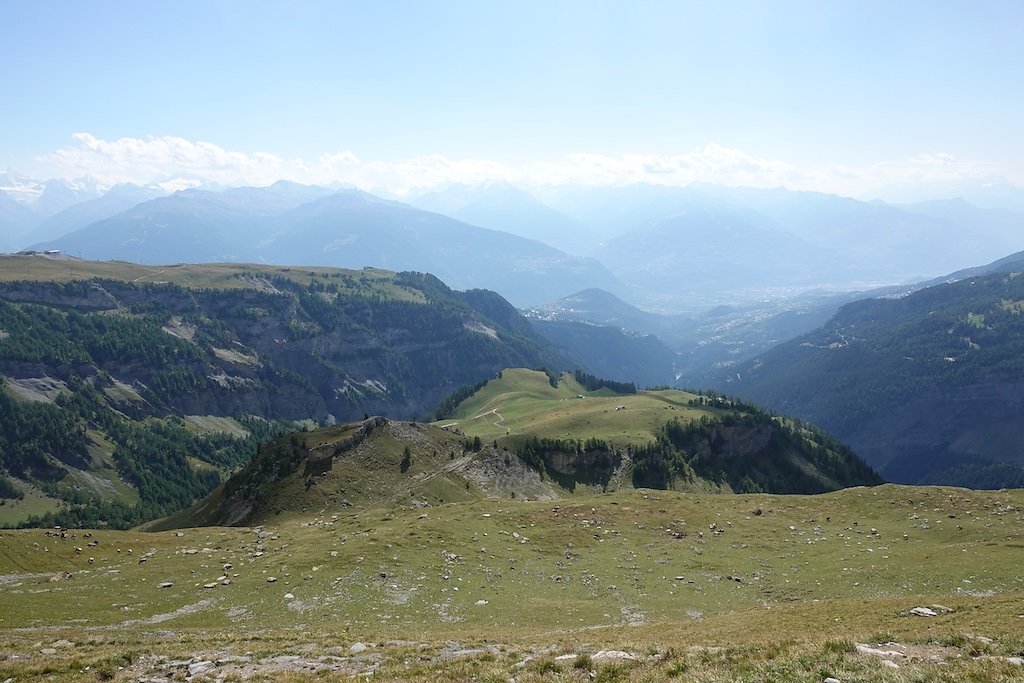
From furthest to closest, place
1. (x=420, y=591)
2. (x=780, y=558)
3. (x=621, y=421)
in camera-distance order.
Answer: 1. (x=621, y=421)
2. (x=780, y=558)
3. (x=420, y=591)

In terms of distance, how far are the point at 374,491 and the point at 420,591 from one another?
43.4 meters

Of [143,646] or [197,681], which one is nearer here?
[197,681]

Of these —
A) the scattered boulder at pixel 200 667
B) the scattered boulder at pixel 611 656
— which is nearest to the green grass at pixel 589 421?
the scattered boulder at pixel 200 667

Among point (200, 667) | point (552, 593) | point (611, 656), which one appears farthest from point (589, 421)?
point (200, 667)

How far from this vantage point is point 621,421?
171000 millimetres

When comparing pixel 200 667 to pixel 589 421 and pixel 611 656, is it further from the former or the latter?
pixel 589 421

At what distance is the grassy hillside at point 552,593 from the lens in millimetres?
23266

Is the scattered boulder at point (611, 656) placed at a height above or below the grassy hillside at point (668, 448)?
above

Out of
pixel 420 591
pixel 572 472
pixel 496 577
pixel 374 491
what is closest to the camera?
pixel 420 591

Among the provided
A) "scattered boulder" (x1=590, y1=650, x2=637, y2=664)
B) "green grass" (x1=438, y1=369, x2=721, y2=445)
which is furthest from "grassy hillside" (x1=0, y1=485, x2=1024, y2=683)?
"green grass" (x1=438, y1=369, x2=721, y2=445)

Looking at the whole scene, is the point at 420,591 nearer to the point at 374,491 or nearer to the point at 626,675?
the point at 626,675

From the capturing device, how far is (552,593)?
49.2 metres

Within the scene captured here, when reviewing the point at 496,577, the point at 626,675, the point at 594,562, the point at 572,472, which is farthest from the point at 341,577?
the point at 572,472

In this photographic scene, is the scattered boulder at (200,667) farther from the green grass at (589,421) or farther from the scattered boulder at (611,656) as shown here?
the green grass at (589,421)
